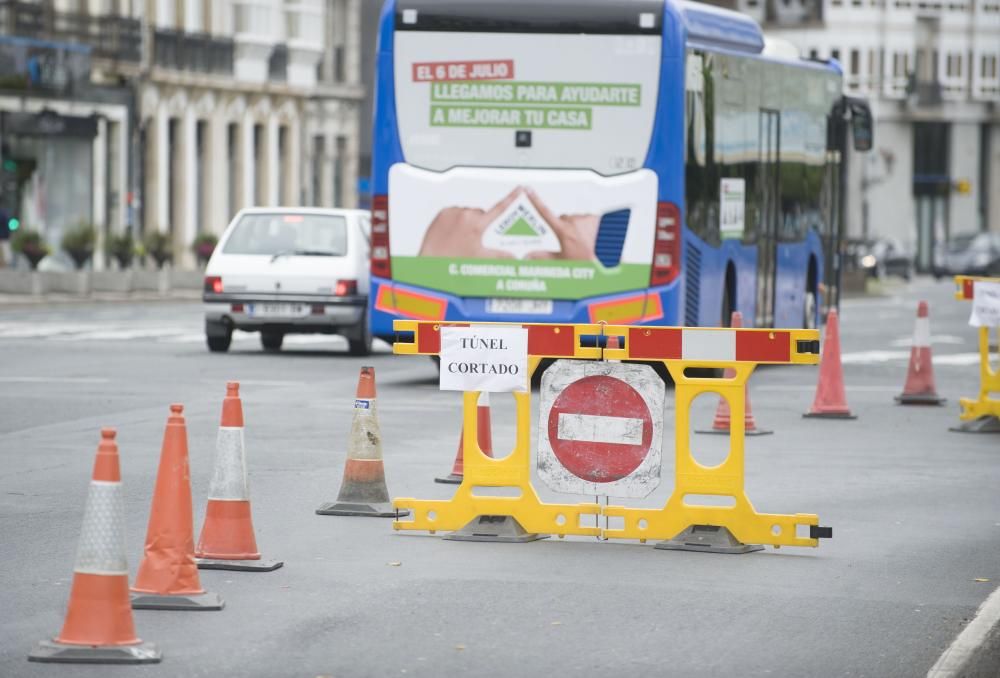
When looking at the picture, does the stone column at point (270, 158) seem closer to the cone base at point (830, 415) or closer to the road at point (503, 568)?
the road at point (503, 568)

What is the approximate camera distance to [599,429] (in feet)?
37.1

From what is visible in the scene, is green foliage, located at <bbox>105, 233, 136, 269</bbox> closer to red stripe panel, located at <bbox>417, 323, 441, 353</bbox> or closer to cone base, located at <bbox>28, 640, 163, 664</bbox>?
red stripe panel, located at <bbox>417, 323, 441, 353</bbox>

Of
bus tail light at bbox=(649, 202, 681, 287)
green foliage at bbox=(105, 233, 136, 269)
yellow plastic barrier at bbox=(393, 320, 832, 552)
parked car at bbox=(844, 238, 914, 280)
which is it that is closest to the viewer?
yellow plastic barrier at bbox=(393, 320, 832, 552)

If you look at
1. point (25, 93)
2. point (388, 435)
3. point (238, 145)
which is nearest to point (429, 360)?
point (388, 435)

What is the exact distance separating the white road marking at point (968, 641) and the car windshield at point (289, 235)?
1804 centimetres

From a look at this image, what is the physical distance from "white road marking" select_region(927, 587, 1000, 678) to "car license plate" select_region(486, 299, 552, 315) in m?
11.9

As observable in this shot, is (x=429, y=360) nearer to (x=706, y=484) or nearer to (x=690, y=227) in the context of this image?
(x=690, y=227)

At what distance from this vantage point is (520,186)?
21.5 m

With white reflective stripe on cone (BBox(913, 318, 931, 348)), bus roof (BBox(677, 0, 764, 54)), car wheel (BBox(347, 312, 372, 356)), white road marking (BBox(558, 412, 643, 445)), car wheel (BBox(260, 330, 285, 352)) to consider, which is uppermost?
bus roof (BBox(677, 0, 764, 54))

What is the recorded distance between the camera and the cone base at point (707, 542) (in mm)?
11109

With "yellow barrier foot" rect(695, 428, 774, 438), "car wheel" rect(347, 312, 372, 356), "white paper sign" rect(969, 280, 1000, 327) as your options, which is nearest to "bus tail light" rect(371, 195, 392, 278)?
"car wheel" rect(347, 312, 372, 356)

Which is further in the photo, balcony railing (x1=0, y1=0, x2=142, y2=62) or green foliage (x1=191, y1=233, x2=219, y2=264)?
green foliage (x1=191, y1=233, x2=219, y2=264)

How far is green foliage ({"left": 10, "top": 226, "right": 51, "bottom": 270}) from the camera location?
4556cm

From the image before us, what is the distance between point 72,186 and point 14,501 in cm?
Answer: 4546
